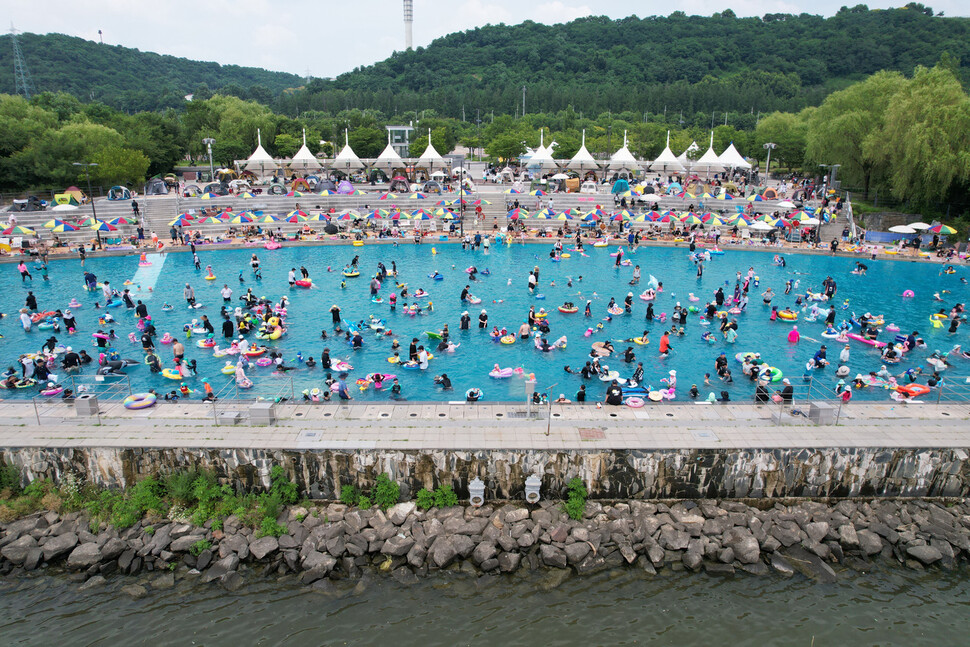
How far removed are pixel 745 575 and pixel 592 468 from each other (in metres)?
4.23

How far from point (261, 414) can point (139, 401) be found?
12.7 feet

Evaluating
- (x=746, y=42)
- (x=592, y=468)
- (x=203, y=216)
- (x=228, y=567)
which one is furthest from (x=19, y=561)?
(x=746, y=42)

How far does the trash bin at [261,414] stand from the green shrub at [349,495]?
9.26 feet

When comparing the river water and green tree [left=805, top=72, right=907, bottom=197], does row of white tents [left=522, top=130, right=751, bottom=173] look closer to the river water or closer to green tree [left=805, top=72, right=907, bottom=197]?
green tree [left=805, top=72, right=907, bottom=197]

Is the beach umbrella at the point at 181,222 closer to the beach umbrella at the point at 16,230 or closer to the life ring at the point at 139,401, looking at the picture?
the beach umbrella at the point at 16,230

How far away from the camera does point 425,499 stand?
15922mm

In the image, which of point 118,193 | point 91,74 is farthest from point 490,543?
point 91,74

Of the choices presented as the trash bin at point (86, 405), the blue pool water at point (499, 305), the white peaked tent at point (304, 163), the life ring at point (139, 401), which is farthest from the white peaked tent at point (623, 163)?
the trash bin at point (86, 405)

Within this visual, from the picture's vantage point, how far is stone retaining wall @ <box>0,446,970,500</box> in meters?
15.8

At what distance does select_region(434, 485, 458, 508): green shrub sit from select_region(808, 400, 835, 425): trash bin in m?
10.0

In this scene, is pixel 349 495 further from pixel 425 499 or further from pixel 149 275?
pixel 149 275

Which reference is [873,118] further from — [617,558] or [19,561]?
[19,561]

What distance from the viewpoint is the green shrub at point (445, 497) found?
1595 cm

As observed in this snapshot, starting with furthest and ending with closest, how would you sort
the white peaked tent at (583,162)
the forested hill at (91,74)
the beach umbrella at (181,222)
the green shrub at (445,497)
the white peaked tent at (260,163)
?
the forested hill at (91,74) → the white peaked tent at (583,162) → the white peaked tent at (260,163) → the beach umbrella at (181,222) → the green shrub at (445,497)
